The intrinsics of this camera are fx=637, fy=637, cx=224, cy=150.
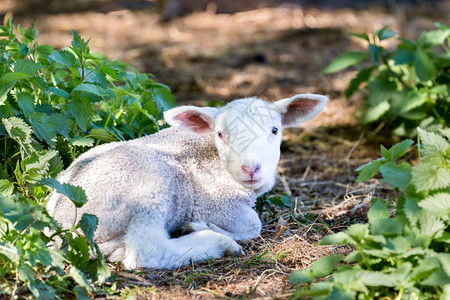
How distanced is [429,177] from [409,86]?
339 centimetres

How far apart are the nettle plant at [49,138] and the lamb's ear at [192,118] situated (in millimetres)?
328

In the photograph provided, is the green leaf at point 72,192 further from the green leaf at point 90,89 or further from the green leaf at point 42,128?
the green leaf at point 90,89

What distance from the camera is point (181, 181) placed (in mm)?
4156

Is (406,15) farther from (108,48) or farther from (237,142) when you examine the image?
(237,142)

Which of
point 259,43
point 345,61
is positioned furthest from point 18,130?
point 259,43

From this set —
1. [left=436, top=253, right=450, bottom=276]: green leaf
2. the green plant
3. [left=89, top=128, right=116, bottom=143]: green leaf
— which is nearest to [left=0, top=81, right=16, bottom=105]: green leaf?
[left=89, top=128, right=116, bottom=143]: green leaf

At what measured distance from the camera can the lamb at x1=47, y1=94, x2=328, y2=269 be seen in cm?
375

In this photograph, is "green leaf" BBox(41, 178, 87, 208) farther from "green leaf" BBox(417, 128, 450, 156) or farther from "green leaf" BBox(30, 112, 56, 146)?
"green leaf" BBox(417, 128, 450, 156)

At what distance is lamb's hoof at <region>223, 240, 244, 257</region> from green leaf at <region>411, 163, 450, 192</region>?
1.21 metres

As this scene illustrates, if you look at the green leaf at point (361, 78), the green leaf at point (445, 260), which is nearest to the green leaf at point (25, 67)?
the green leaf at point (445, 260)

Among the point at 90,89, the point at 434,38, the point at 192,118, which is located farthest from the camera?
the point at 434,38

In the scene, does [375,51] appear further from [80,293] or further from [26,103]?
[80,293]

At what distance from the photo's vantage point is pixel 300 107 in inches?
177

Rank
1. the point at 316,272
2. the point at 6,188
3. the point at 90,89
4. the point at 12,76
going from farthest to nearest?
the point at 90,89
the point at 12,76
the point at 6,188
the point at 316,272
